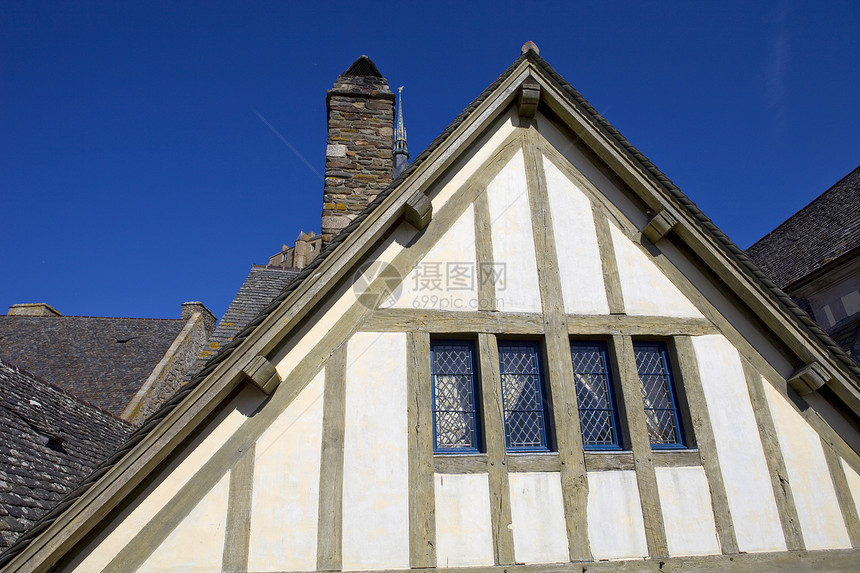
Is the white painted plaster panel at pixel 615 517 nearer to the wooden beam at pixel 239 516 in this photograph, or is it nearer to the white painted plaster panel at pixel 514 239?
the white painted plaster panel at pixel 514 239

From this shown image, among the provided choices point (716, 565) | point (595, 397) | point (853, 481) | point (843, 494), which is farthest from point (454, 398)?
point (853, 481)

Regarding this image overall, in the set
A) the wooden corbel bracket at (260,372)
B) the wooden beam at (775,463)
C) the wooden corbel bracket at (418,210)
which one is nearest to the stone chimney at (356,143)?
the wooden corbel bracket at (418,210)

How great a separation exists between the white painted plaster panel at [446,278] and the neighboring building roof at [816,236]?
919 centimetres

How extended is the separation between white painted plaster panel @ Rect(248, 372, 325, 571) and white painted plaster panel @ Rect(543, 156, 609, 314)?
7.95 ft

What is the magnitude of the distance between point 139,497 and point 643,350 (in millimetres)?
4222

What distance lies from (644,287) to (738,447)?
1549 mm

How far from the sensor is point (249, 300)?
7406mm

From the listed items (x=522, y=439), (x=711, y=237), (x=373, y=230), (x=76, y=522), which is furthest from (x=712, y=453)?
(x=76, y=522)

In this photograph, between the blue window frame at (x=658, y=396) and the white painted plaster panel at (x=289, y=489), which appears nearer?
the white painted plaster panel at (x=289, y=489)

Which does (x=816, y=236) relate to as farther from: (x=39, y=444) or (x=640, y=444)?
(x=39, y=444)

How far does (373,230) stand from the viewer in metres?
4.79

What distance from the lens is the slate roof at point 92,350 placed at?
13.5 m

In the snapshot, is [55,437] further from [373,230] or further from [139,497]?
[373,230]

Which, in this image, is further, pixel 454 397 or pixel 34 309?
pixel 34 309
